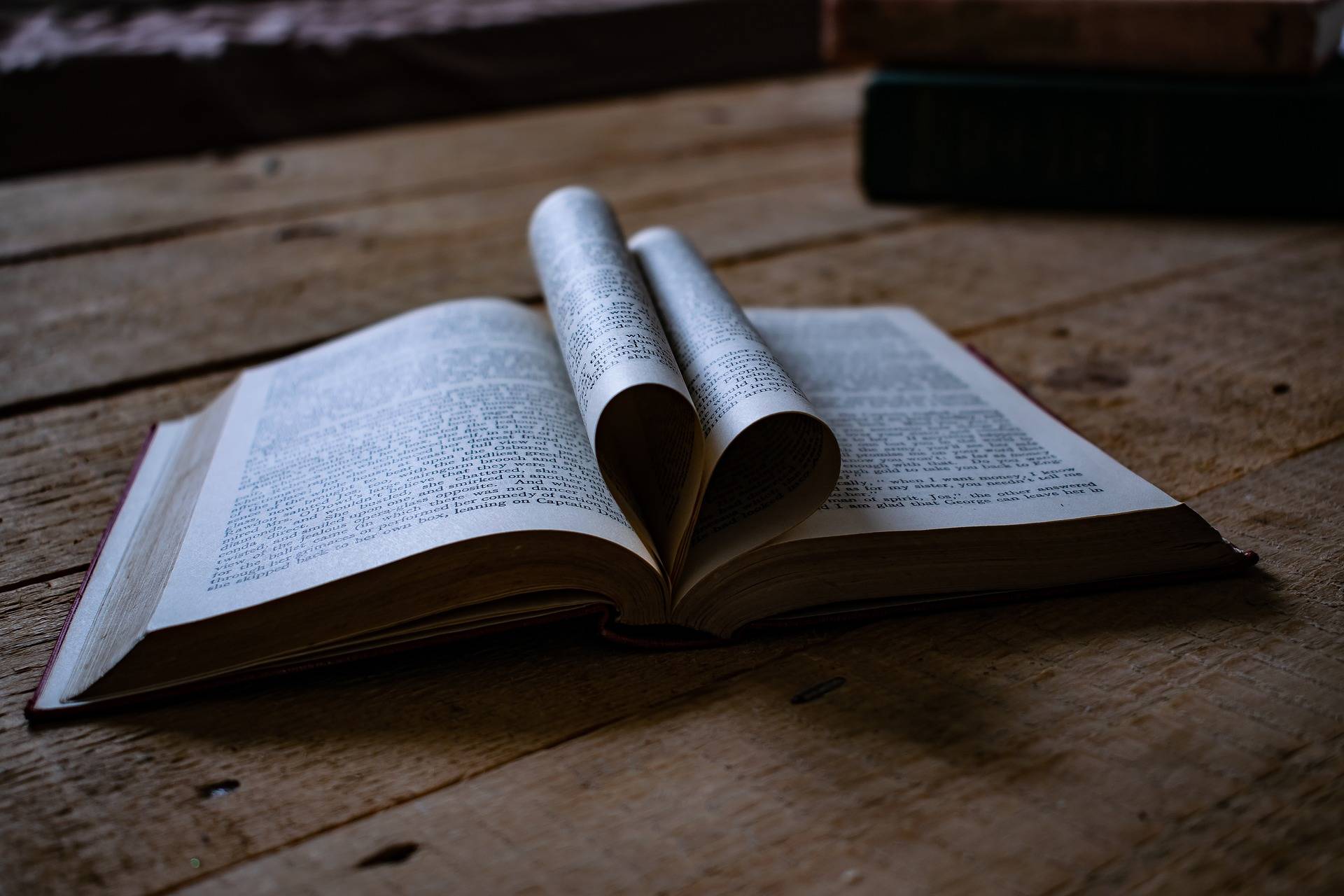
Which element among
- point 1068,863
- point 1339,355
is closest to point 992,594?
point 1068,863

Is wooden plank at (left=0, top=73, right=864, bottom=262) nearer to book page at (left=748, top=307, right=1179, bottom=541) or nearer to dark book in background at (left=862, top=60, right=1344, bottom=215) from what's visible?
dark book in background at (left=862, top=60, right=1344, bottom=215)

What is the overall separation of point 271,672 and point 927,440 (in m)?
0.41

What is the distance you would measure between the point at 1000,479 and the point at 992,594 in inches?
2.9

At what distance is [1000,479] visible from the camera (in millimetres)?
623

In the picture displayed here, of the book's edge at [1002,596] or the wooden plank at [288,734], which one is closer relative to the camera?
the wooden plank at [288,734]

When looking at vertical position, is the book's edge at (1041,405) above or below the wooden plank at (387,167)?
below

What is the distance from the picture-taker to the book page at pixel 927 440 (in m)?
0.58

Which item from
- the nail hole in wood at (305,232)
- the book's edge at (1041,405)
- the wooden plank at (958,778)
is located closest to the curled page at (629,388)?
the wooden plank at (958,778)

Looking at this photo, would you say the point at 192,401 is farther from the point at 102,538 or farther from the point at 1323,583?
the point at 1323,583

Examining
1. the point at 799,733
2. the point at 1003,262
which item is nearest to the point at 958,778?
the point at 799,733

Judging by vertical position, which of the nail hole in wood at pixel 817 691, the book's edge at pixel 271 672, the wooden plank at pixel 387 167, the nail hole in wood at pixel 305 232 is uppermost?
the wooden plank at pixel 387 167

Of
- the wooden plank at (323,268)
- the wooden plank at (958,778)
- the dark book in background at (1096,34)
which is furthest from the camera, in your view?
the dark book in background at (1096,34)

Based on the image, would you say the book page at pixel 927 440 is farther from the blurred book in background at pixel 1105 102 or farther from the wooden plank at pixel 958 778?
the blurred book in background at pixel 1105 102

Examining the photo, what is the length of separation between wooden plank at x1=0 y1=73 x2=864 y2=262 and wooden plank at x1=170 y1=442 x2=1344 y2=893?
3.77 feet
